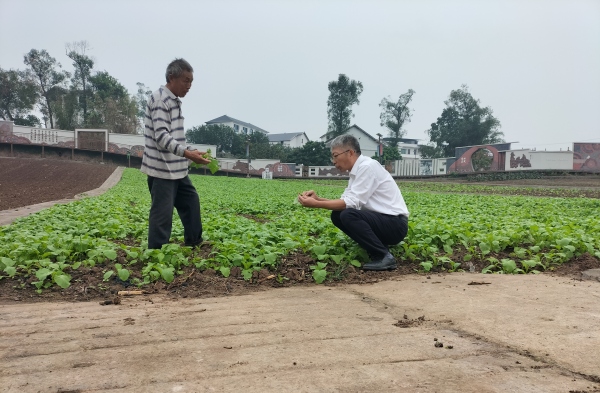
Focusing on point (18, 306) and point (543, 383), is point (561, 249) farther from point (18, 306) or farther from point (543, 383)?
point (18, 306)

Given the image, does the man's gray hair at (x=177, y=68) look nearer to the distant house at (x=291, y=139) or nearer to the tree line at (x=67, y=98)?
the tree line at (x=67, y=98)

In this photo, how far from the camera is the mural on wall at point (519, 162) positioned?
135ft

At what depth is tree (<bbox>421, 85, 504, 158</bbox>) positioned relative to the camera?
64938mm

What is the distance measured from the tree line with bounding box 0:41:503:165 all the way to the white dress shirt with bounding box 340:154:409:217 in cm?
5133

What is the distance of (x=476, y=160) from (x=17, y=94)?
5354 cm

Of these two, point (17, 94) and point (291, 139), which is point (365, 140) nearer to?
point (291, 139)

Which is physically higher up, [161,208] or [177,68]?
[177,68]

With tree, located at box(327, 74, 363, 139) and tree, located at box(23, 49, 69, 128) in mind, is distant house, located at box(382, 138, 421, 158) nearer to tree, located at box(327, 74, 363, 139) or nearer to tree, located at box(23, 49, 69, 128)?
tree, located at box(327, 74, 363, 139)

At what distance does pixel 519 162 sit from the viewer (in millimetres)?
41719

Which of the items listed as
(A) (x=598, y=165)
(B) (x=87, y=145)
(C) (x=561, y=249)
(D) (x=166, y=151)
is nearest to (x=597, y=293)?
(C) (x=561, y=249)

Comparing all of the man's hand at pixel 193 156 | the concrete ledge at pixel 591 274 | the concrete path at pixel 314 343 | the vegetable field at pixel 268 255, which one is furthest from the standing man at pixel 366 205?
the concrete ledge at pixel 591 274

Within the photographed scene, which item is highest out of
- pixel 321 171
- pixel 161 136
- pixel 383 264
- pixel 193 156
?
pixel 321 171

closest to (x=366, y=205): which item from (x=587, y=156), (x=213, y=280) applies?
(x=213, y=280)

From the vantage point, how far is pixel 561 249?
4566mm
